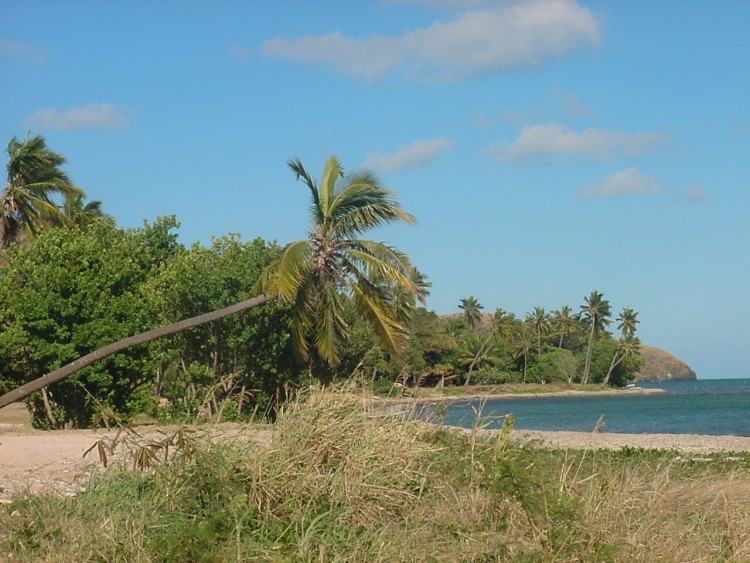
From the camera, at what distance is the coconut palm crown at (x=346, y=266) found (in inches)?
824

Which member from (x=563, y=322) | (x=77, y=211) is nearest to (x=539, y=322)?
(x=563, y=322)

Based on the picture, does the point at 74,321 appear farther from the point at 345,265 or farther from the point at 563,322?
the point at 563,322

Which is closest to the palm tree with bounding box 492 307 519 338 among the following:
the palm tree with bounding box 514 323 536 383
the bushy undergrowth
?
the palm tree with bounding box 514 323 536 383

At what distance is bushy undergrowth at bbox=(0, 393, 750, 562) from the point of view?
22.2 feet

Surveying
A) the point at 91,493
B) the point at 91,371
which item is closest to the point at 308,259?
the point at 91,371

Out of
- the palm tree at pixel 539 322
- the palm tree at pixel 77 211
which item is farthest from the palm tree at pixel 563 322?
the palm tree at pixel 77 211

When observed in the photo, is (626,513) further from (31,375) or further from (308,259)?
(31,375)

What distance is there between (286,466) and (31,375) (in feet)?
63.8

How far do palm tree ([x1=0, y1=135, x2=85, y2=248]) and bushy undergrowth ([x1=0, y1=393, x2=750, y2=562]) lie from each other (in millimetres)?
30526

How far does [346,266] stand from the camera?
21.4m

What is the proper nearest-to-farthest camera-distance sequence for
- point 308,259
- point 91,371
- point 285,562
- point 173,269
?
point 285,562, point 308,259, point 91,371, point 173,269

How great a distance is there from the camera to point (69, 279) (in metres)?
23.7

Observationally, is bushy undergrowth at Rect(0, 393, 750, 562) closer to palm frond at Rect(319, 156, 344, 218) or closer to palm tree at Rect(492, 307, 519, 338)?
palm frond at Rect(319, 156, 344, 218)

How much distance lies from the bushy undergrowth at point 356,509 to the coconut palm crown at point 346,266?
12465mm
